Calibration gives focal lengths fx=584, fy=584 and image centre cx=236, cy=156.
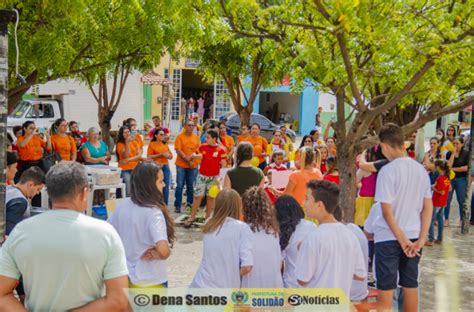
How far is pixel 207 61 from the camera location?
14.5 metres

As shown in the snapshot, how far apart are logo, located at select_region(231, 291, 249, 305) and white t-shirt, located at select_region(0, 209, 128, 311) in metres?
1.75

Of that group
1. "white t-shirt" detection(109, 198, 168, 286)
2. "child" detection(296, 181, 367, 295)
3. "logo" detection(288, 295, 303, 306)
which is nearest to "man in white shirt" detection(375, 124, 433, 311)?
"child" detection(296, 181, 367, 295)

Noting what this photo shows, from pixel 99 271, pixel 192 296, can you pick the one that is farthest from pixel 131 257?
pixel 99 271

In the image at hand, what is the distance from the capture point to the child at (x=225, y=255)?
4441mm

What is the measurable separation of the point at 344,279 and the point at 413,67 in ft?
14.7

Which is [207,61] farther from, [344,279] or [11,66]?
[344,279]

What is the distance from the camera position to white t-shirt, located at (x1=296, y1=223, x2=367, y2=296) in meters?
4.06

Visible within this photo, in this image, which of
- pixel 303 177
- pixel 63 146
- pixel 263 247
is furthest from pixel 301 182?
pixel 63 146

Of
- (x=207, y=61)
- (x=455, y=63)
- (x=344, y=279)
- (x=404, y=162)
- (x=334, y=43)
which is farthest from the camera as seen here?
(x=207, y=61)

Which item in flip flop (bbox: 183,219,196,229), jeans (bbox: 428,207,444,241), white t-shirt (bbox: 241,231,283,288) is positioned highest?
white t-shirt (bbox: 241,231,283,288)

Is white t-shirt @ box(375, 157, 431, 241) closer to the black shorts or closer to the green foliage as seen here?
the black shorts

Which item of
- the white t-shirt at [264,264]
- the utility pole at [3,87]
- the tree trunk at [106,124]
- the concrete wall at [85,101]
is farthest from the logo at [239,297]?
the concrete wall at [85,101]

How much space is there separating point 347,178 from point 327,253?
3.94m

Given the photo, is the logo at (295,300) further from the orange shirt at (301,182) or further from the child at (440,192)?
→ the child at (440,192)
